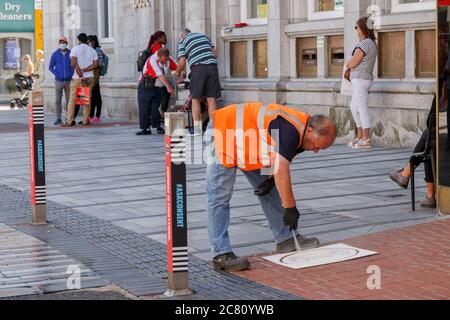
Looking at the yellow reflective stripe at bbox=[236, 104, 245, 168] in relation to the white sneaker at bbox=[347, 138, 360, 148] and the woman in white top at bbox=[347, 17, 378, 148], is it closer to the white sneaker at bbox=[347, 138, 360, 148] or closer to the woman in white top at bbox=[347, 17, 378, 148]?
the woman in white top at bbox=[347, 17, 378, 148]

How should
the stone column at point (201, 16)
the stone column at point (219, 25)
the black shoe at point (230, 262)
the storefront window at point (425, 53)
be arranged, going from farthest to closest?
the stone column at point (201, 16) → the stone column at point (219, 25) → the storefront window at point (425, 53) → the black shoe at point (230, 262)

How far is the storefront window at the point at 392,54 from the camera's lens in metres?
14.8

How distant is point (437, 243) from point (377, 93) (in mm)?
7337

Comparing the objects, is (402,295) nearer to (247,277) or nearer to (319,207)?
(247,277)

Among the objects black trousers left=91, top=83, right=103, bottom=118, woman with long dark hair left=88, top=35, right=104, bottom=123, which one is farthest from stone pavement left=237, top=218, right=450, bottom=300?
black trousers left=91, top=83, right=103, bottom=118

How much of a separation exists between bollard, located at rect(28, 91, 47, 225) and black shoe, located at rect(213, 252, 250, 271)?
2715 mm

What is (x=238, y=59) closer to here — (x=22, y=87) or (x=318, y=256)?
(x=318, y=256)

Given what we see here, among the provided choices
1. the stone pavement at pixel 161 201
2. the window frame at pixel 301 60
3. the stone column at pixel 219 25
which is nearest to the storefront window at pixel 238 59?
the stone column at pixel 219 25

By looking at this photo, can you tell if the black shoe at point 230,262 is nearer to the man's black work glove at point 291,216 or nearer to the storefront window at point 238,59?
the man's black work glove at point 291,216

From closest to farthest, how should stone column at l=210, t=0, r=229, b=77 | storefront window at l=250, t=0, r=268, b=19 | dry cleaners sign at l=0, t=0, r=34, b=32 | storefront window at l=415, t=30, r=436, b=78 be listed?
storefront window at l=415, t=30, r=436, b=78, storefront window at l=250, t=0, r=268, b=19, stone column at l=210, t=0, r=229, b=77, dry cleaners sign at l=0, t=0, r=34, b=32

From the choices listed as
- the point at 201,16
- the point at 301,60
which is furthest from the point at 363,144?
the point at 201,16

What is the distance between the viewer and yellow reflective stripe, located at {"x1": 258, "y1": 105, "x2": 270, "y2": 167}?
6.87 meters

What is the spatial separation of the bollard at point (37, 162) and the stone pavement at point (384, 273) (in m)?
2.70

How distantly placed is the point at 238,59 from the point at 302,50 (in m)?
2.30
